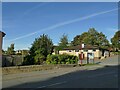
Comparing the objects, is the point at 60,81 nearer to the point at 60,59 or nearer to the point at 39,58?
the point at 39,58

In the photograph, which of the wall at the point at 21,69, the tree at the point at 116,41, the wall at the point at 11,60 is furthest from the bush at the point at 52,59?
the tree at the point at 116,41

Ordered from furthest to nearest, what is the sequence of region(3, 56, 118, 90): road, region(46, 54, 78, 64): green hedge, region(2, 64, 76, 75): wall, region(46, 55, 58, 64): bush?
region(46, 54, 78, 64): green hedge
region(46, 55, 58, 64): bush
region(2, 64, 76, 75): wall
region(3, 56, 118, 90): road

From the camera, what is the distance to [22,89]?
45.9ft

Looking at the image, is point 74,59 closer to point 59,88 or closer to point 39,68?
point 39,68

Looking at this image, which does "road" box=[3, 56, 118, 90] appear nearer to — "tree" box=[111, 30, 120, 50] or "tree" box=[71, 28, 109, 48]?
"tree" box=[71, 28, 109, 48]

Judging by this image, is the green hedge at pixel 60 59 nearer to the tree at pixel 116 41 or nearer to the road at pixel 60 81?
the road at pixel 60 81

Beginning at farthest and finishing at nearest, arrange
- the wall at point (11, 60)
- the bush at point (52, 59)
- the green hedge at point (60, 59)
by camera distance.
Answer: the green hedge at point (60, 59)
the bush at point (52, 59)
the wall at point (11, 60)

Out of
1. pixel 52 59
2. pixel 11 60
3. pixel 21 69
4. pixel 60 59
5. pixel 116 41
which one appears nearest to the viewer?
pixel 21 69

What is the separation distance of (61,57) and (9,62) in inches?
302

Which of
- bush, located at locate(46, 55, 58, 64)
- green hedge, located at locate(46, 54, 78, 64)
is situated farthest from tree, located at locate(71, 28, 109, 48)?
bush, located at locate(46, 55, 58, 64)

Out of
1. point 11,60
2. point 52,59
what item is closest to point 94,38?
point 52,59

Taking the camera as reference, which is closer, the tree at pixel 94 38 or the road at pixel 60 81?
the road at pixel 60 81

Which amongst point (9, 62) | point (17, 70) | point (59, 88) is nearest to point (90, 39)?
point (9, 62)

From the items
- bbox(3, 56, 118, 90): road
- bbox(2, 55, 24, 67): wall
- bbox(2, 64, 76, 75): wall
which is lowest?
bbox(3, 56, 118, 90): road
